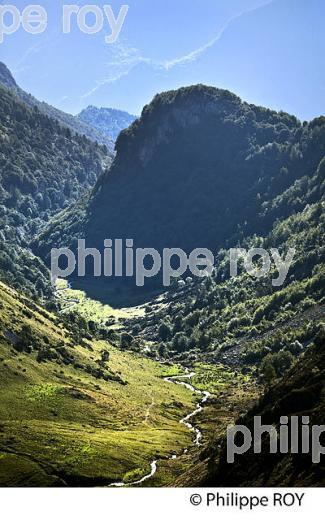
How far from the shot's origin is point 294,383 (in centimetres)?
13825

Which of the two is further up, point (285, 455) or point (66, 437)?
point (285, 455)

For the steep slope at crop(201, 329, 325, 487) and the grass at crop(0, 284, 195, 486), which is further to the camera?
the grass at crop(0, 284, 195, 486)

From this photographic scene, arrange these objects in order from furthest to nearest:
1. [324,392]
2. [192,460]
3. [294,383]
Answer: [192,460] < [294,383] < [324,392]

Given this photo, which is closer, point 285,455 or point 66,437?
point 285,455

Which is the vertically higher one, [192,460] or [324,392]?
[324,392]

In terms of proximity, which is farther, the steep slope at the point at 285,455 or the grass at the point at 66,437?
the grass at the point at 66,437

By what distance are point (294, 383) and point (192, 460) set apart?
3409 cm
